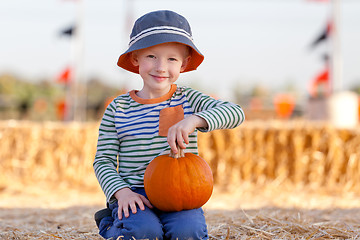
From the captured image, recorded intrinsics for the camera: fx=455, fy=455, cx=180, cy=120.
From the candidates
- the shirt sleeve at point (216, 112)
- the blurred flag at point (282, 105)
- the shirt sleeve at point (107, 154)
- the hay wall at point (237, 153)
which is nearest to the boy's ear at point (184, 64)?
the shirt sleeve at point (216, 112)

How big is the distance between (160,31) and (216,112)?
1.45 ft

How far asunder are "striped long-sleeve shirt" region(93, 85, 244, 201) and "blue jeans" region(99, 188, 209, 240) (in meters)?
0.15

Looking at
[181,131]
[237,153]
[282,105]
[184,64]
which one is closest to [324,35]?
[282,105]

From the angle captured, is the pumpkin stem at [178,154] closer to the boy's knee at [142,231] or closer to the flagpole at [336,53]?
the boy's knee at [142,231]

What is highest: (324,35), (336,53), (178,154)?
(324,35)

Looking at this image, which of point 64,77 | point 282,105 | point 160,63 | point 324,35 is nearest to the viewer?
point 160,63

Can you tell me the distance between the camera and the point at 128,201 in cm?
198

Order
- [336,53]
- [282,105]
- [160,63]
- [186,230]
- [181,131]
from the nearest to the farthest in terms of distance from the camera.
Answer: [181,131] < [186,230] < [160,63] < [336,53] < [282,105]

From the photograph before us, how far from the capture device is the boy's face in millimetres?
2057

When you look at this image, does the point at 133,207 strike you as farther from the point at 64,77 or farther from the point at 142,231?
the point at 64,77

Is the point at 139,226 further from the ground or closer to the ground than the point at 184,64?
closer to the ground

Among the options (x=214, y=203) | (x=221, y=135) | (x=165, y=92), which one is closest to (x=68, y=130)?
(x=221, y=135)

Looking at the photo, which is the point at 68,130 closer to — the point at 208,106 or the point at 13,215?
the point at 13,215

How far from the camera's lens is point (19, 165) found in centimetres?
584
